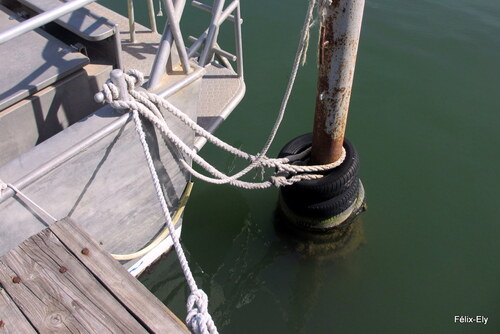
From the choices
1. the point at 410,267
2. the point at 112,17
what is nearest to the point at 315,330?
the point at 410,267

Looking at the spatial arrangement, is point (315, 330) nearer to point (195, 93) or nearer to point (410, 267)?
point (410, 267)

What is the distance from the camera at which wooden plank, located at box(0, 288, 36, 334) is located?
2184 mm

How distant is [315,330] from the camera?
4492 mm

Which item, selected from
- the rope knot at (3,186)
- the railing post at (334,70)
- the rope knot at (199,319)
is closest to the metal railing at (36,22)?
the rope knot at (3,186)

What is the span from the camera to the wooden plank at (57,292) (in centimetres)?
219

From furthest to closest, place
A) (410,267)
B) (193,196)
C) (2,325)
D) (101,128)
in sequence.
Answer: (193,196) → (410,267) → (101,128) → (2,325)

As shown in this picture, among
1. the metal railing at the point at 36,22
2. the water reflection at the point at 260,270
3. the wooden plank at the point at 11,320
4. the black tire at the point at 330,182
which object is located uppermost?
the metal railing at the point at 36,22

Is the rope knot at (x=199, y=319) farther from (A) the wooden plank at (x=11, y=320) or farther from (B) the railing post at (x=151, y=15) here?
(B) the railing post at (x=151, y=15)

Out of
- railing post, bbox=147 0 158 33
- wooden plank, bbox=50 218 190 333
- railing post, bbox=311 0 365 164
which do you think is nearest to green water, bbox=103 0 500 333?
railing post, bbox=311 0 365 164

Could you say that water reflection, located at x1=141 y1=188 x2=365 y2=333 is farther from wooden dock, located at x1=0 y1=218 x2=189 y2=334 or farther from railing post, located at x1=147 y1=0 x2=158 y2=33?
wooden dock, located at x1=0 y1=218 x2=189 y2=334

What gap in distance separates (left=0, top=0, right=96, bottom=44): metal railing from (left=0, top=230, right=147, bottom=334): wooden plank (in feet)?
3.28

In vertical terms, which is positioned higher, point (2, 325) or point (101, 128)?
point (101, 128)

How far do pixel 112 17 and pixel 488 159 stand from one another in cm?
446

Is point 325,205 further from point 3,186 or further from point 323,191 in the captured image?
point 3,186
